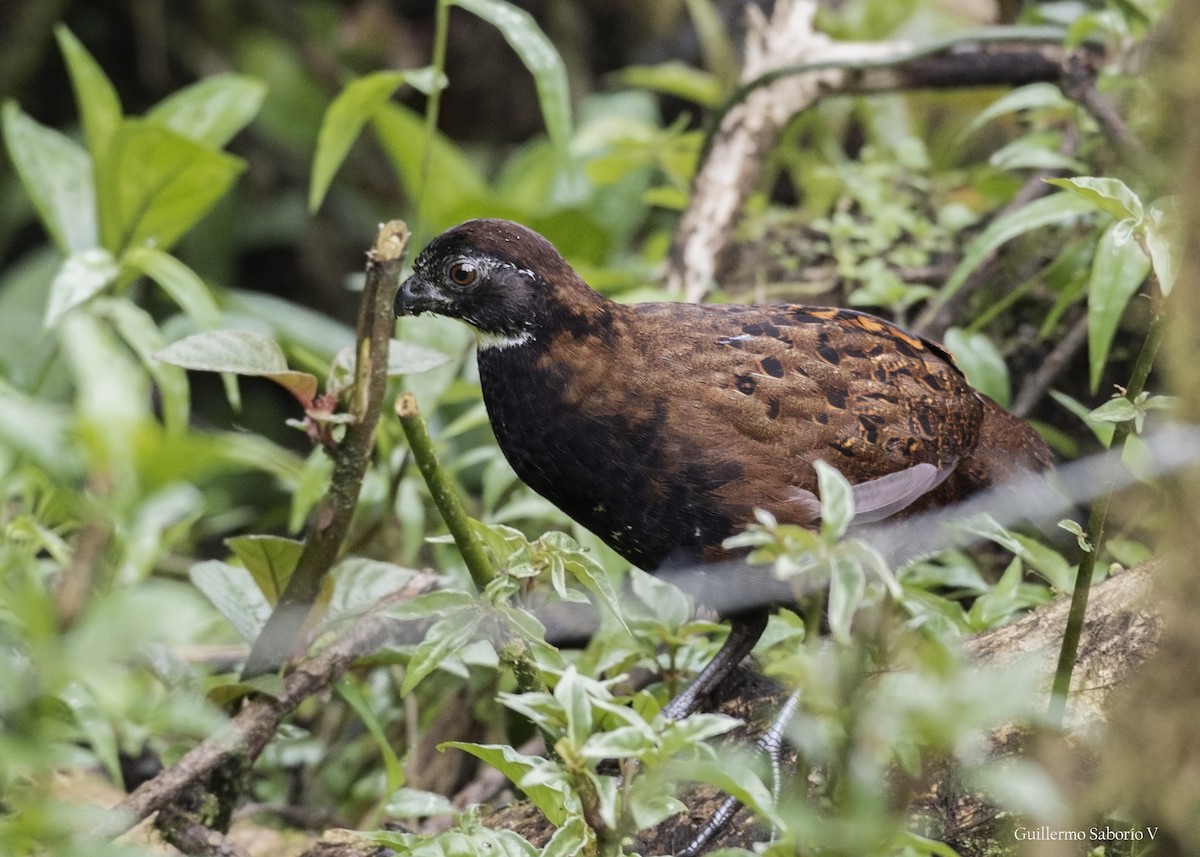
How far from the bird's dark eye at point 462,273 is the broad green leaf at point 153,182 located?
1241mm

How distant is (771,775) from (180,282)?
1944mm

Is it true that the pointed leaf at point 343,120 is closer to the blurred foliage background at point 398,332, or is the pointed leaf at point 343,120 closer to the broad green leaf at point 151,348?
the blurred foliage background at point 398,332

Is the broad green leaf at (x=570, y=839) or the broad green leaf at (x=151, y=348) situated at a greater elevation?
the broad green leaf at (x=151, y=348)

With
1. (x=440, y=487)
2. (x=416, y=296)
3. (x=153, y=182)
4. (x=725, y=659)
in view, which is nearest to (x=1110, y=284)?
(x=725, y=659)

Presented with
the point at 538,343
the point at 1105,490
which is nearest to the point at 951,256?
the point at 538,343

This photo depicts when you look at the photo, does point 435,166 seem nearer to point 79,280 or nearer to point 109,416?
point 79,280

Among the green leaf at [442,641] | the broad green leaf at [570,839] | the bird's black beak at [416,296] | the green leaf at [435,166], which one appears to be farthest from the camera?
the green leaf at [435,166]

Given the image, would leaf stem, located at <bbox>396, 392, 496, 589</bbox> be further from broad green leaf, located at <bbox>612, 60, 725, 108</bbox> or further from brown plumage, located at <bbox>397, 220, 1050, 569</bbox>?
broad green leaf, located at <bbox>612, 60, 725, 108</bbox>

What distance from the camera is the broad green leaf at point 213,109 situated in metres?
3.84

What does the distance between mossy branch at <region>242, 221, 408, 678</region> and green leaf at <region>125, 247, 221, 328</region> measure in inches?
37.6

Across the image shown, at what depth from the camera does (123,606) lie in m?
1.23

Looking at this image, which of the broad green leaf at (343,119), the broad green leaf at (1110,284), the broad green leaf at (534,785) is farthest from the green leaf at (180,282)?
the broad green leaf at (1110,284)

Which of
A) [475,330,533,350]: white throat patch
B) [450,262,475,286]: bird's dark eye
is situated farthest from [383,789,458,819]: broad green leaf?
[450,262,475,286]: bird's dark eye

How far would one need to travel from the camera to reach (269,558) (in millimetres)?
2486
